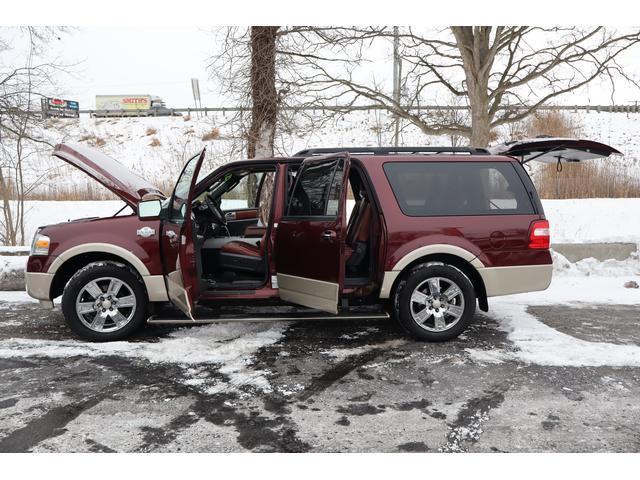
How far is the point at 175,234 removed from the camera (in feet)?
15.3

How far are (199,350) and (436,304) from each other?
234 cm

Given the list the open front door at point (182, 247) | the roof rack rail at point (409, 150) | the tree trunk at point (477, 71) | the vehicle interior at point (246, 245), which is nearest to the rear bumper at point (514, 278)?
the vehicle interior at point (246, 245)

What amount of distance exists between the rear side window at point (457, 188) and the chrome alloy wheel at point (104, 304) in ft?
9.55

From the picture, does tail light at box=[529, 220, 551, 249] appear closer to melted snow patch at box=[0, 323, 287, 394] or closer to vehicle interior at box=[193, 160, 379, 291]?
vehicle interior at box=[193, 160, 379, 291]

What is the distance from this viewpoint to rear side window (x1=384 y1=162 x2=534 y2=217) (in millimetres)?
4926

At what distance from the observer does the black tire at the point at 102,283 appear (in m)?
4.77

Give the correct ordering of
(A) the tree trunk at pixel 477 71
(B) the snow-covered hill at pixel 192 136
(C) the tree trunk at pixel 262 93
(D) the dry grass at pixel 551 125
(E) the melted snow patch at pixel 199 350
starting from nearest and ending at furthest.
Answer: (E) the melted snow patch at pixel 199 350
(C) the tree trunk at pixel 262 93
(A) the tree trunk at pixel 477 71
(D) the dry grass at pixel 551 125
(B) the snow-covered hill at pixel 192 136

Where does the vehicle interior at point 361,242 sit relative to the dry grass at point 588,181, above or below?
below

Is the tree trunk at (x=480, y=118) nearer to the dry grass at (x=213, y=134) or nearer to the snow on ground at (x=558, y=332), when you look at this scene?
the snow on ground at (x=558, y=332)

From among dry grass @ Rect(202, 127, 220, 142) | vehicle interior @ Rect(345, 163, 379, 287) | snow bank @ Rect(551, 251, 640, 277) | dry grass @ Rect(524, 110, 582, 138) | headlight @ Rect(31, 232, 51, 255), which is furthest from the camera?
dry grass @ Rect(524, 110, 582, 138)

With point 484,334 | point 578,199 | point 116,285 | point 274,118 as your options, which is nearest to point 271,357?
point 116,285

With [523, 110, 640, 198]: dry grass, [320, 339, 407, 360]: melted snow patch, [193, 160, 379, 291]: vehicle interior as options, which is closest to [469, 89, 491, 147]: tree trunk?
[523, 110, 640, 198]: dry grass

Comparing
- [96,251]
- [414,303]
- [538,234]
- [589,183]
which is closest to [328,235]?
[414,303]

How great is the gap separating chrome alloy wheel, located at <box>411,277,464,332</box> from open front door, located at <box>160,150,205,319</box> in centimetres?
215
